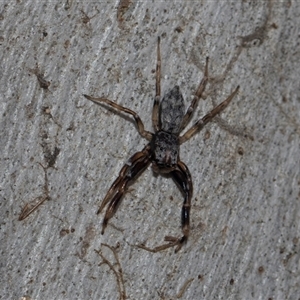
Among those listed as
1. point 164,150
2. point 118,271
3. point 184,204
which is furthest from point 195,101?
point 118,271

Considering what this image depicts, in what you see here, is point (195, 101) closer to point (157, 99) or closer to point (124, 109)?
point (157, 99)

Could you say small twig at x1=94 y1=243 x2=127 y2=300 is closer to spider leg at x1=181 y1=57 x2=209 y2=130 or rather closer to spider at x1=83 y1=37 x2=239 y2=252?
spider at x1=83 y1=37 x2=239 y2=252

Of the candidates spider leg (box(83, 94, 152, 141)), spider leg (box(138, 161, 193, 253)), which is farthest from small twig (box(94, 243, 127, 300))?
spider leg (box(83, 94, 152, 141))

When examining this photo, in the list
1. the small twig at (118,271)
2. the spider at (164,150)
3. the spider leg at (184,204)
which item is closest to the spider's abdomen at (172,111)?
the spider at (164,150)

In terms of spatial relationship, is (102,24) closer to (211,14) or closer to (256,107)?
(211,14)

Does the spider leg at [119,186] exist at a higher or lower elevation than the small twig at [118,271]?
higher

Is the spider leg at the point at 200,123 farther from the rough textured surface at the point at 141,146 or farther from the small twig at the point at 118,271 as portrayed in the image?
the small twig at the point at 118,271

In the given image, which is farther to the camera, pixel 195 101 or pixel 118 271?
pixel 195 101

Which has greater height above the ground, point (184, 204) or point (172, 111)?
point (172, 111)
